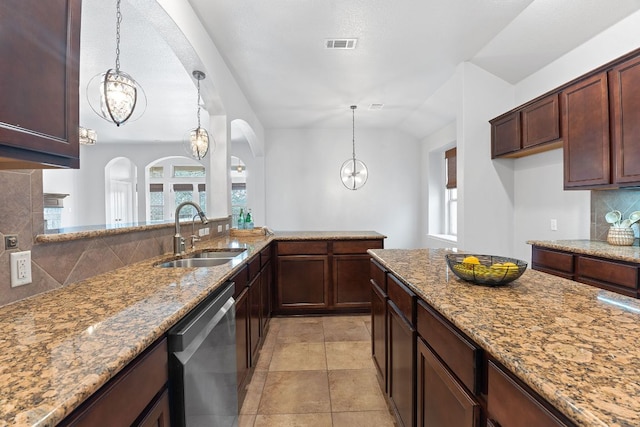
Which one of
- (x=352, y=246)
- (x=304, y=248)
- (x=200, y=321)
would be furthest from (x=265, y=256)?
(x=200, y=321)

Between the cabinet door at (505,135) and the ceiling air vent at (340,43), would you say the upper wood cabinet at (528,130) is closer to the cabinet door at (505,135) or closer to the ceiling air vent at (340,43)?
the cabinet door at (505,135)

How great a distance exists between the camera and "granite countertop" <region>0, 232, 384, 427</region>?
56 cm

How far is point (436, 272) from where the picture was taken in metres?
1.53

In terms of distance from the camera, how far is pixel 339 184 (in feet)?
21.0

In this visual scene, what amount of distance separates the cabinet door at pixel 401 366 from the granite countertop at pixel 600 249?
168cm

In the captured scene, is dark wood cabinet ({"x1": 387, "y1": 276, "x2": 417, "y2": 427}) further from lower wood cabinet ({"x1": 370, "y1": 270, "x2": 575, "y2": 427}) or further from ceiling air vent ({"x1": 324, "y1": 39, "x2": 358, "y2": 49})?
ceiling air vent ({"x1": 324, "y1": 39, "x2": 358, "y2": 49})

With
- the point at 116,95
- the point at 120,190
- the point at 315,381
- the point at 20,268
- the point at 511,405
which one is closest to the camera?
the point at 511,405

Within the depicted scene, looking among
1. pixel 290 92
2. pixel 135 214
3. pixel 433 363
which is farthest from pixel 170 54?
pixel 135 214

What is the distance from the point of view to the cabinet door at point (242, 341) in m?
1.85

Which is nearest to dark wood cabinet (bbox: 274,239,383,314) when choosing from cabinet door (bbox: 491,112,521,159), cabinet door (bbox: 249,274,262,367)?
cabinet door (bbox: 249,274,262,367)

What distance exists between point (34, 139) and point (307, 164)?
18.5 ft

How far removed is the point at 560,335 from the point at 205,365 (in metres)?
1.16

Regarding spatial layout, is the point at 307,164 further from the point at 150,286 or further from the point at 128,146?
the point at 150,286

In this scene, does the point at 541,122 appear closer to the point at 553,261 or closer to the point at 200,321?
the point at 553,261
